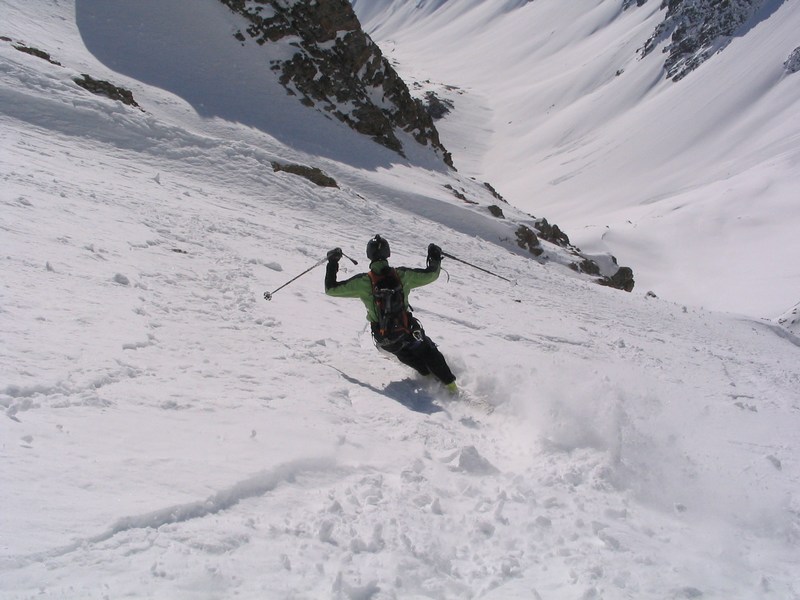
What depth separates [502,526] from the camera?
3.68m

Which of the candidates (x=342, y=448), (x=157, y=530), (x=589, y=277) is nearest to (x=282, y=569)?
(x=157, y=530)

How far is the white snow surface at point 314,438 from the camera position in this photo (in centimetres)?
304

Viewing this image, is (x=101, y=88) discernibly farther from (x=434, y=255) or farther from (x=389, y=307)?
(x=389, y=307)

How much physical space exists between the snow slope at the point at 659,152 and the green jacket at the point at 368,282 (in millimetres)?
30426

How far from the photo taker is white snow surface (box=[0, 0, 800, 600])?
304 centimetres

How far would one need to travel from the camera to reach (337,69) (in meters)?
29.6

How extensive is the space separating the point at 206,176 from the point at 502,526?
44.3 ft

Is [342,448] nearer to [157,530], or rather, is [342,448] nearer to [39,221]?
[157,530]

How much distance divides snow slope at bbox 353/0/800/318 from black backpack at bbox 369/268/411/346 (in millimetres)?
30736

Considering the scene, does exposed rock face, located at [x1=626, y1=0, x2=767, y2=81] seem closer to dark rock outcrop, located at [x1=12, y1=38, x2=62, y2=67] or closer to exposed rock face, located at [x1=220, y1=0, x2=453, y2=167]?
exposed rock face, located at [x1=220, y1=0, x2=453, y2=167]

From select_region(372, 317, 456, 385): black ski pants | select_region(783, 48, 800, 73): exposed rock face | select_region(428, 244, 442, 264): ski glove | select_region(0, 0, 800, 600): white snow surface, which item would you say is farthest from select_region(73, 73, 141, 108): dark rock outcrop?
select_region(783, 48, 800, 73): exposed rock face

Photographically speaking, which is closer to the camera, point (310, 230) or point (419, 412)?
point (419, 412)

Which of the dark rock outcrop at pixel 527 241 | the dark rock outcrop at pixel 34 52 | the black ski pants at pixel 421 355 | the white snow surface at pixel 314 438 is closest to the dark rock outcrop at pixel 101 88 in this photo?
the dark rock outcrop at pixel 34 52

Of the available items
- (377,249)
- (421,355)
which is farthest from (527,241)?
(421,355)
